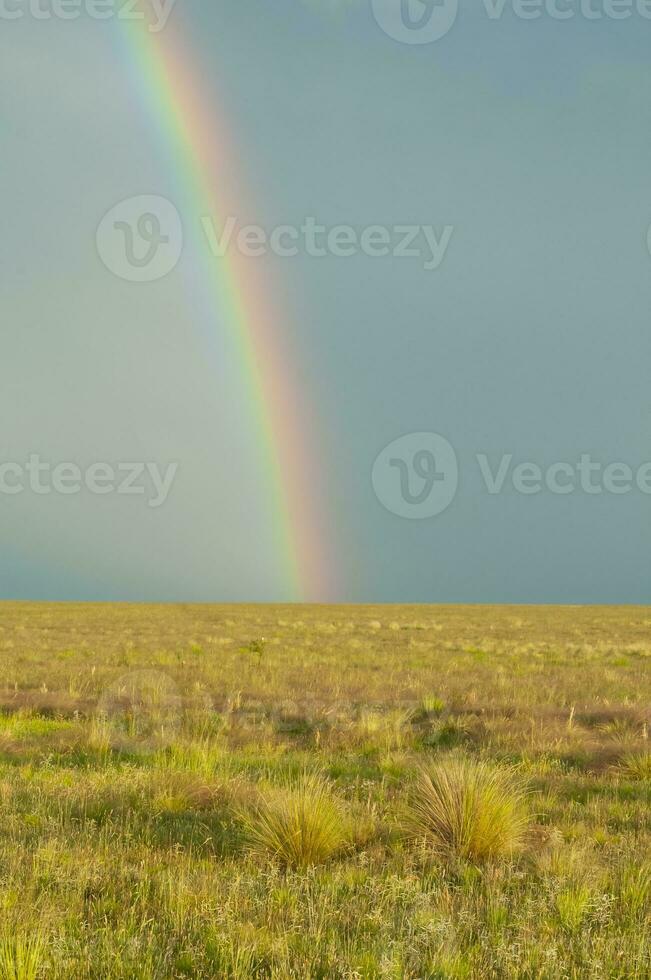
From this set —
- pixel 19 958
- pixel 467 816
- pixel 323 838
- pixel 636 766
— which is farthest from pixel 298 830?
pixel 636 766

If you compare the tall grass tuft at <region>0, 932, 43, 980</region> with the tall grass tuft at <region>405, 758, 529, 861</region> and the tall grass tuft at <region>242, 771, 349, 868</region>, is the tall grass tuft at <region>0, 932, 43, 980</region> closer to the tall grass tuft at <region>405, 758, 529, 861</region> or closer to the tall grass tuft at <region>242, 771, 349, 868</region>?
the tall grass tuft at <region>242, 771, 349, 868</region>

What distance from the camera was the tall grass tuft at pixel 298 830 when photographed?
639cm

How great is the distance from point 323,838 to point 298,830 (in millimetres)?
214

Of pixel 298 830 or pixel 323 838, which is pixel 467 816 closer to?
pixel 323 838

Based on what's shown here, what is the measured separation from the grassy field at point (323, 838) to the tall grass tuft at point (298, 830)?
0.02m

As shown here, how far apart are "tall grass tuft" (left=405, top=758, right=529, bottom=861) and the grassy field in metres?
0.02

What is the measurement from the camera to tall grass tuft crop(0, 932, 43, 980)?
4.16 m

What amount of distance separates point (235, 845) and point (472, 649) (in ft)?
78.1

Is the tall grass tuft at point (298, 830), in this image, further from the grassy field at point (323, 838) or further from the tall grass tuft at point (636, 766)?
the tall grass tuft at point (636, 766)

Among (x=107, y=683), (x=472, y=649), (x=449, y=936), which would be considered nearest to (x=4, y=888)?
(x=449, y=936)

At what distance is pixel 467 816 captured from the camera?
6.85 metres

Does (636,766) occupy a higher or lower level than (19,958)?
higher

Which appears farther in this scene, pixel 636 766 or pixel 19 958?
pixel 636 766

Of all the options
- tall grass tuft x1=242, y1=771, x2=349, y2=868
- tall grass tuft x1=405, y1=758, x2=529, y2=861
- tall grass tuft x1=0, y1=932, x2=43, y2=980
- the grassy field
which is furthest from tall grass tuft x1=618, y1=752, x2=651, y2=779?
tall grass tuft x1=0, y1=932, x2=43, y2=980
